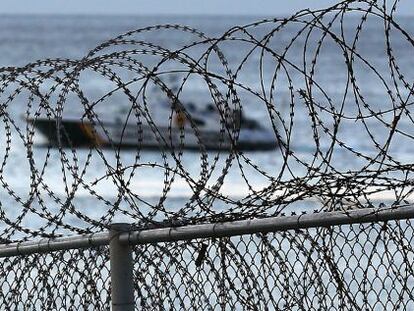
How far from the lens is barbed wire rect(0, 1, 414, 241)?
5.79 metres

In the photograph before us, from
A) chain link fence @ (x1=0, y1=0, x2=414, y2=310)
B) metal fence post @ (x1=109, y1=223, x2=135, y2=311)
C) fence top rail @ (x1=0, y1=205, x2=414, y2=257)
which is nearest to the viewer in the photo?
fence top rail @ (x1=0, y1=205, x2=414, y2=257)

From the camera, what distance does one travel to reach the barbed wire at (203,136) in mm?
5785

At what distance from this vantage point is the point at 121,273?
614 cm

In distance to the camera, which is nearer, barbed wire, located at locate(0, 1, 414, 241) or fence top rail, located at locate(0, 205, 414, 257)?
fence top rail, located at locate(0, 205, 414, 257)

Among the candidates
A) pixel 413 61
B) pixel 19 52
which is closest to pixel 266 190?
pixel 413 61

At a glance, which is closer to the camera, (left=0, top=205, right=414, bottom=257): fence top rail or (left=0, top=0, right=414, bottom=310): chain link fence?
(left=0, top=205, right=414, bottom=257): fence top rail

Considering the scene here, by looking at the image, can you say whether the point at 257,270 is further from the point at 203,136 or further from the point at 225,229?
the point at 203,136

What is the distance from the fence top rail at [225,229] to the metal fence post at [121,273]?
31mm

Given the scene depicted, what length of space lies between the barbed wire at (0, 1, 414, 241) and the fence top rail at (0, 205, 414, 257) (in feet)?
0.20

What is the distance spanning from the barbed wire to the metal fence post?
0.09 metres

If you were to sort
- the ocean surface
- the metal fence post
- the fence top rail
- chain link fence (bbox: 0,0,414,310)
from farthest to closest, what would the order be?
the ocean surface
the metal fence post
chain link fence (bbox: 0,0,414,310)
the fence top rail

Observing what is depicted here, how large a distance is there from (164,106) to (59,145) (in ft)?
197

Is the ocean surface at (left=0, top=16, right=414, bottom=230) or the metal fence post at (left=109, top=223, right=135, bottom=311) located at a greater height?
the ocean surface at (left=0, top=16, right=414, bottom=230)

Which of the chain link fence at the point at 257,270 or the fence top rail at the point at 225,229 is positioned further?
the chain link fence at the point at 257,270
